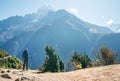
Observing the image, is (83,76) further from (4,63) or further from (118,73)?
(4,63)

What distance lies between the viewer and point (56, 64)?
33.6m

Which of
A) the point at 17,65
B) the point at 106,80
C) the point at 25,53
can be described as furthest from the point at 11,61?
the point at 106,80

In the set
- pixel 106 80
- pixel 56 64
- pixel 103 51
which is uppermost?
pixel 103 51

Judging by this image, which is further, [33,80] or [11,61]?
[11,61]

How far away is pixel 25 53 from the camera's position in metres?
33.8

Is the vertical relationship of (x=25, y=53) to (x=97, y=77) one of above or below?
above

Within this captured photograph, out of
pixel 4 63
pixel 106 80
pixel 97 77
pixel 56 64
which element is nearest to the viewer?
pixel 106 80

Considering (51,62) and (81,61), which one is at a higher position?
(81,61)

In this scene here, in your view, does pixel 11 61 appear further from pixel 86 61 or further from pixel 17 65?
pixel 86 61

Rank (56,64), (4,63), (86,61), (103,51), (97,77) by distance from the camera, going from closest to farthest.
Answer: (97,77)
(56,64)
(4,63)
(86,61)
(103,51)

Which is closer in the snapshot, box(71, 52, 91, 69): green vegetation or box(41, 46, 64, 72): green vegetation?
box(41, 46, 64, 72): green vegetation

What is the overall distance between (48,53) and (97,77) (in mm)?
13694

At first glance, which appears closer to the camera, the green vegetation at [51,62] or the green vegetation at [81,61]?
the green vegetation at [51,62]

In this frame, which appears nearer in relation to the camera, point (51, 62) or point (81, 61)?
point (51, 62)
